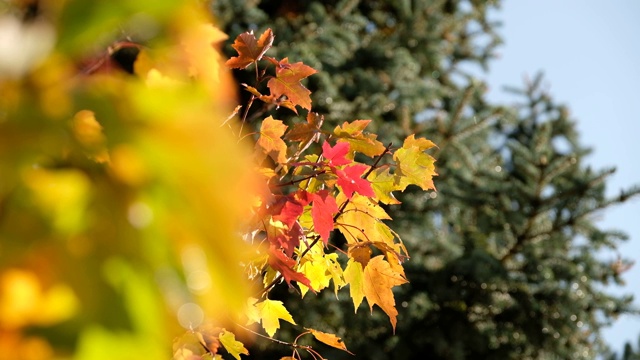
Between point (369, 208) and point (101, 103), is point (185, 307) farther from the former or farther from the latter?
point (369, 208)

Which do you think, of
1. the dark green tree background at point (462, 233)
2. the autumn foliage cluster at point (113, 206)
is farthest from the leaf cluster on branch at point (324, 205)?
the dark green tree background at point (462, 233)

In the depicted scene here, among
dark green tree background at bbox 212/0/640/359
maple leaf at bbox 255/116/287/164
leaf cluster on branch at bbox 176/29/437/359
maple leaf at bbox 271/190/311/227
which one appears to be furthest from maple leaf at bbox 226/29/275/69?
dark green tree background at bbox 212/0/640/359

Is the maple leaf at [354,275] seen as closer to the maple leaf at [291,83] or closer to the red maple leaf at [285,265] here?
the red maple leaf at [285,265]

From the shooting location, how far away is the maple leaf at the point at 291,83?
1.16 meters

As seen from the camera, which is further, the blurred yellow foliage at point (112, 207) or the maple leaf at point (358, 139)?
the maple leaf at point (358, 139)

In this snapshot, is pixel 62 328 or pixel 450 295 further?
pixel 450 295

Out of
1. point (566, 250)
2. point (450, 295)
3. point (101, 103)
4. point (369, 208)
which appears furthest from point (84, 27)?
point (566, 250)

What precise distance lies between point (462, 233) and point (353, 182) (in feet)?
10.4

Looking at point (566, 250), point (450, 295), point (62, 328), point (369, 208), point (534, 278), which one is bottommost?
point (62, 328)

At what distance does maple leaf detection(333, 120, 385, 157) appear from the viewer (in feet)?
3.58

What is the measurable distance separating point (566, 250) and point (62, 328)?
3.95m

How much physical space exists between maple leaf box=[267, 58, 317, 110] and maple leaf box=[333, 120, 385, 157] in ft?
0.30

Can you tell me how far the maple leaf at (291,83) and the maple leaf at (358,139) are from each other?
92 millimetres

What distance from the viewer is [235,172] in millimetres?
255
